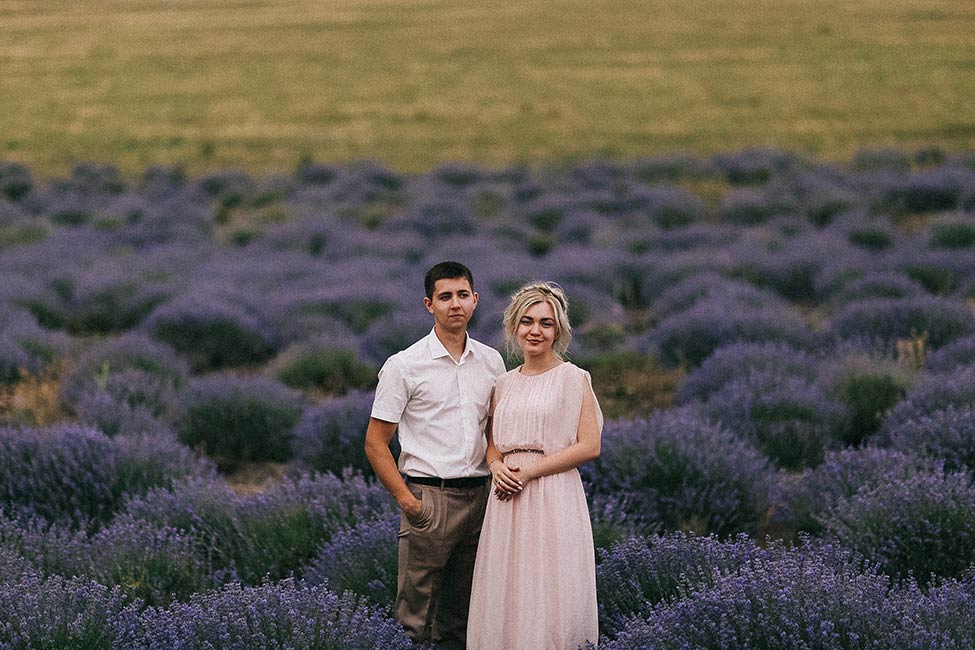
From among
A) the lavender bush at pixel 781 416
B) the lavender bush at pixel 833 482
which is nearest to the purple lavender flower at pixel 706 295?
the lavender bush at pixel 781 416

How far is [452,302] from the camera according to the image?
9.51 ft

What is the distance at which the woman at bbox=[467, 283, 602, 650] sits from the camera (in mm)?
2775

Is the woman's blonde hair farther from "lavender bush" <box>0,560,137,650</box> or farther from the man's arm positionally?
"lavender bush" <box>0,560,137,650</box>

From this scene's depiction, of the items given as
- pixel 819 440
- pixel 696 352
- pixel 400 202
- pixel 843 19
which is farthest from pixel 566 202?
pixel 819 440

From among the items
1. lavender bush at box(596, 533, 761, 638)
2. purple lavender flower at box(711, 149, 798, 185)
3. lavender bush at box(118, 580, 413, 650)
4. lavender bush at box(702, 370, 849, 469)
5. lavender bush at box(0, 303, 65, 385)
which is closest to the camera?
lavender bush at box(118, 580, 413, 650)

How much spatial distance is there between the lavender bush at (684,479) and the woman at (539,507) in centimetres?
139

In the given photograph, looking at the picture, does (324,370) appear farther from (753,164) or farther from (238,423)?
(753,164)

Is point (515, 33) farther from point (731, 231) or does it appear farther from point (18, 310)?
point (18, 310)

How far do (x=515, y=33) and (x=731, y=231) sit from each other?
16.8 meters

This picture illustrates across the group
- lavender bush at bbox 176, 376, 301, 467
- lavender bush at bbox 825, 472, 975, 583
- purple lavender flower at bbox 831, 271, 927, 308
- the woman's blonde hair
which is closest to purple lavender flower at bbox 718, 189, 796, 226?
purple lavender flower at bbox 831, 271, 927, 308

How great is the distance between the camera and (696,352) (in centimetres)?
743

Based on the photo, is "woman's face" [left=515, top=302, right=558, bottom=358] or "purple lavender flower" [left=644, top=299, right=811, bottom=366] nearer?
"woman's face" [left=515, top=302, right=558, bottom=358]

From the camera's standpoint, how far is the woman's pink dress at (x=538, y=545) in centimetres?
277

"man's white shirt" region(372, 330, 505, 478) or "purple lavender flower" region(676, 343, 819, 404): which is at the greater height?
"man's white shirt" region(372, 330, 505, 478)
